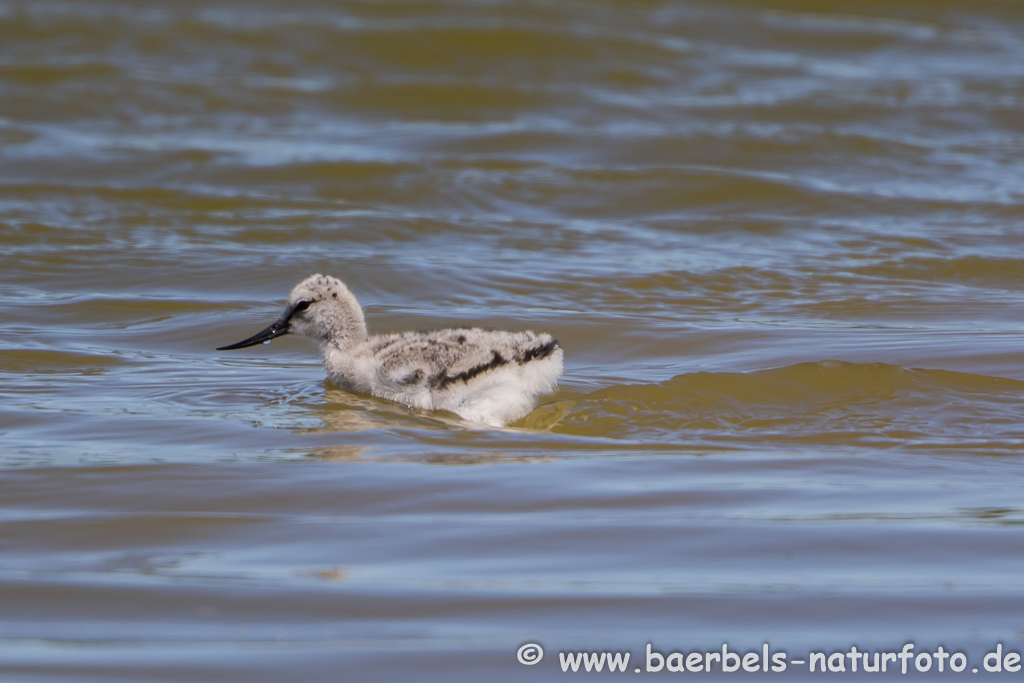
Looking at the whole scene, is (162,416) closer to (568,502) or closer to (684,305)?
(568,502)

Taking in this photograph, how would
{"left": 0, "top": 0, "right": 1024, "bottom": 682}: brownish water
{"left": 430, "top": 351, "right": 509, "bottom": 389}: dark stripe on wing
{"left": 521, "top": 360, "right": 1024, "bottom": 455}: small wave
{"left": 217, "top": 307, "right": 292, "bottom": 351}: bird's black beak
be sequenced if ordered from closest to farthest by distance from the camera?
{"left": 0, "top": 0, "right": 1024, "bottom": 682}: brownish water → {"left": 521, "top": 360, "right": 1024, "bottom": 455}: small wave → {"left": 430, "top": 351, "right": 509, "bottom": 389}: dark stripe on wing → {"left": 217, "top": 307, "right": 292, "bottom": 351}: bird's black beak

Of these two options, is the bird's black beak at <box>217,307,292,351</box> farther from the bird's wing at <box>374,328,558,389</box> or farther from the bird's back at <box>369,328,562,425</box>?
the bird's back at <box>369,328,562,425</box>

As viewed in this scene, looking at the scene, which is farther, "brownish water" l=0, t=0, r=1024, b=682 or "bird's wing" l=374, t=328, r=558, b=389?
"bird's wing" l=374, t=328, r=558, b=389

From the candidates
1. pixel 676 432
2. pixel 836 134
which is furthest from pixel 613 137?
pixel 676 432

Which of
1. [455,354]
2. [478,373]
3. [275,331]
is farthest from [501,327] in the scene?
[478,373]

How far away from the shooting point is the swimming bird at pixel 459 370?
5777mm

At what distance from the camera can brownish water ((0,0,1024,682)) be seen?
11.8 ft

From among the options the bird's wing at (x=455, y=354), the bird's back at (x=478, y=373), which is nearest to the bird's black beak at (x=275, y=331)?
the bird's wing at (x=455, y=354)

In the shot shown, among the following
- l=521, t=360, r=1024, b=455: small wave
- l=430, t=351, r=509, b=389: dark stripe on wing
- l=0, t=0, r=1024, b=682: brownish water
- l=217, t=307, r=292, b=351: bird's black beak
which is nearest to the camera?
l=0, t=0, r=1024, b=682: brownish water

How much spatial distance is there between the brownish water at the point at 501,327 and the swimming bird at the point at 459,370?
14 centimetres

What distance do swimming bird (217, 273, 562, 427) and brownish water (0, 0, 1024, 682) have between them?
5.6 inches

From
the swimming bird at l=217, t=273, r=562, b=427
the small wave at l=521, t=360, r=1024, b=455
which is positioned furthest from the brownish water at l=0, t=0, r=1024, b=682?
the swimming bird at l=217, t=273, r=562, b=427

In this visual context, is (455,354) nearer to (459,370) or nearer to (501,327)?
(459,370)

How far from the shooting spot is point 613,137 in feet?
46.1
